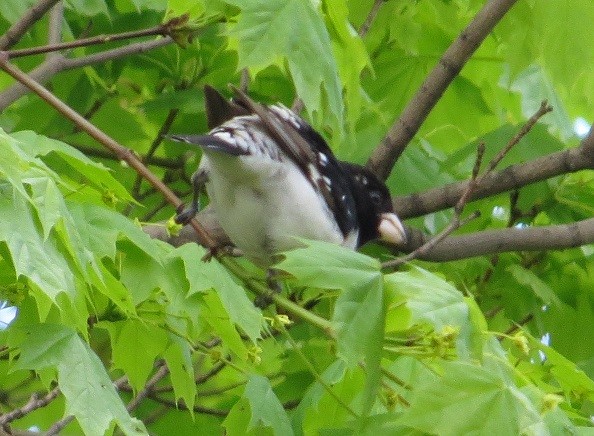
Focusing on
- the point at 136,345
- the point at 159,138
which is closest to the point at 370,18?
the point at 159,138

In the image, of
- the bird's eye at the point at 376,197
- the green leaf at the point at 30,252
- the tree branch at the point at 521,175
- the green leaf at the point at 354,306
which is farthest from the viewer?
the bird's eye at the point at 376,197

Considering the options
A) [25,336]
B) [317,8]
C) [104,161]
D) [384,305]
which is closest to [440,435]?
[384,305]

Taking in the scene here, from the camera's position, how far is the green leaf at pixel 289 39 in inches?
93.1

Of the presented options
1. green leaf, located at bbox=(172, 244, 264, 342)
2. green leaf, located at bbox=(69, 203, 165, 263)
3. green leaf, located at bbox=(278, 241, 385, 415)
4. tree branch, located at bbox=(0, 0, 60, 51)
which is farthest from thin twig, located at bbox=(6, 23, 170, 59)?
green leaf, located at bbox=(278, 241, 385, 415)

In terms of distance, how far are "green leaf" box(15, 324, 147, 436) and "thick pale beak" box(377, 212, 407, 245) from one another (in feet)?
4.57

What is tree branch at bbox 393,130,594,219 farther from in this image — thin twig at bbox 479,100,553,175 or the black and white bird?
thin twig at bbox 479,100,553,175

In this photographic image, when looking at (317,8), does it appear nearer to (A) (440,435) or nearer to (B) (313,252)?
(B) (313,252)

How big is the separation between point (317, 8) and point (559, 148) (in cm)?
128

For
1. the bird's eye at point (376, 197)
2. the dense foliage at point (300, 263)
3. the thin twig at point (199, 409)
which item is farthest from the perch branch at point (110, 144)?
the bird's eye at point (376, 197)

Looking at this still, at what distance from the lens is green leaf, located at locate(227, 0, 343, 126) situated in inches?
93.1

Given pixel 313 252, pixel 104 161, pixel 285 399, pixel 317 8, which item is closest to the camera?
pixel 313 252

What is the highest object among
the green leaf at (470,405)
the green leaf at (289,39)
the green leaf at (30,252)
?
the green leaf at (289,39)

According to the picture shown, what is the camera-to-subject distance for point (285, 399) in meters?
2.99

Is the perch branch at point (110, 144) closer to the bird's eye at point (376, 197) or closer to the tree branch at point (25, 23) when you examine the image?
the tree branch at point (25, 23)
